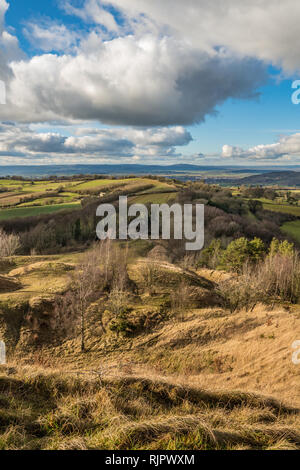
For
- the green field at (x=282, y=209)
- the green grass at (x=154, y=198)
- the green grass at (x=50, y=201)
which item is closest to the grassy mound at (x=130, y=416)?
the green grass at (x=154, y=198)

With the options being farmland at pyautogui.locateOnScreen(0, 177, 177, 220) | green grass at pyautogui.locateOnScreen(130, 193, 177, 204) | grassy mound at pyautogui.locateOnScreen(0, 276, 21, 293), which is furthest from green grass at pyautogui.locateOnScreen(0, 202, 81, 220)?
grassy mound at pyautogui.locateOnScreen(0, 276, 21, 293)

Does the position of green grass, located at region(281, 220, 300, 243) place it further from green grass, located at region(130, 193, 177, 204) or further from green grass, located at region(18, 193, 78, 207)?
green grass, located at region(18, 193, 78, 207)

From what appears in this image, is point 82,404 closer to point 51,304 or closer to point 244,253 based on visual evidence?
point 51,304

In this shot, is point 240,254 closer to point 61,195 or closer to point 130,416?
point 130,416

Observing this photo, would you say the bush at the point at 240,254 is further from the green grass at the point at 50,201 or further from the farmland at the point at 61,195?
the green grass at the point at 50,201
